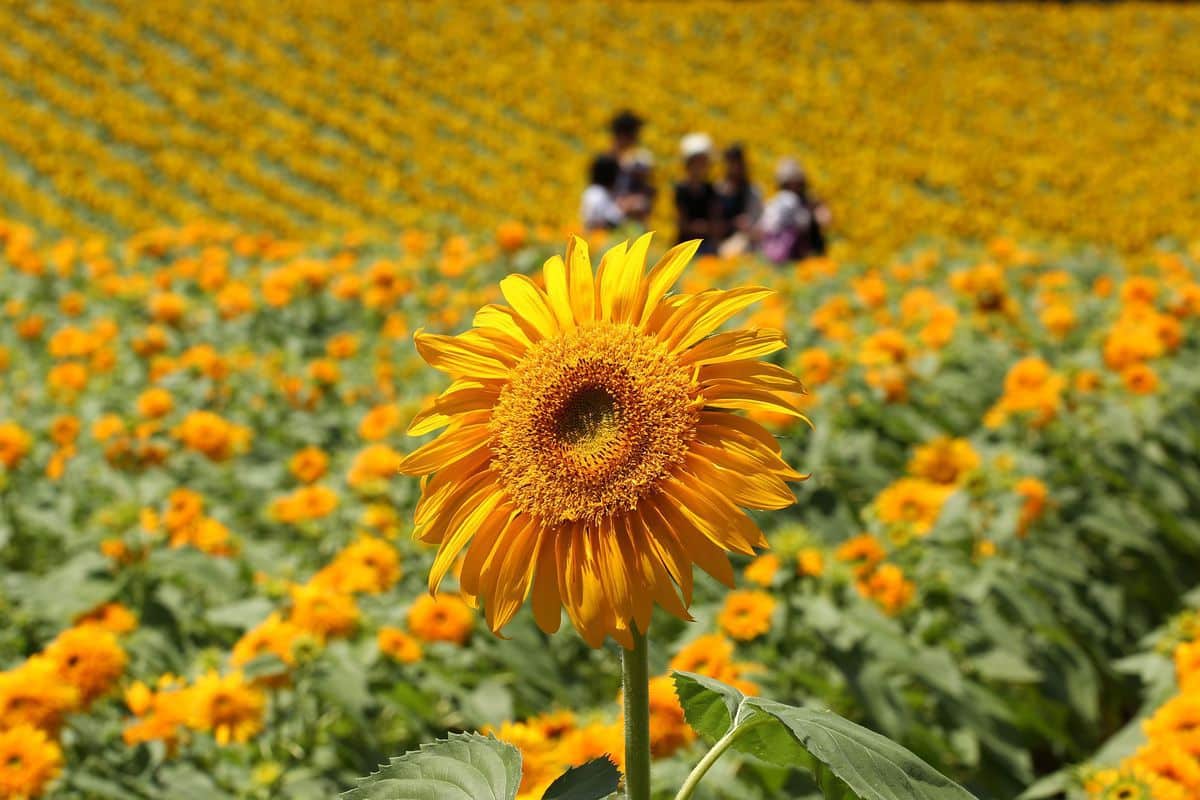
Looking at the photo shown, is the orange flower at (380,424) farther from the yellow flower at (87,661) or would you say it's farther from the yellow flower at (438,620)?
the yellow flower at (87,661)

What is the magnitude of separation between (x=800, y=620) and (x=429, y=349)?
5.27 ft

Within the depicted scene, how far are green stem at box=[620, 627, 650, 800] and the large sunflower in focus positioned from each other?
26 millimetres

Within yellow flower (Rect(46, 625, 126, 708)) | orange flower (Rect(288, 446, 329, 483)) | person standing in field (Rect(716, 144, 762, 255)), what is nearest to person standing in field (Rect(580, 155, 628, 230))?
person standing in field (Rect(716, 144, 762, 255))

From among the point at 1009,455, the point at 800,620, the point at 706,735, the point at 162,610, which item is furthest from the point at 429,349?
the point at 1009,455

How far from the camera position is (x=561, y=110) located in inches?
668

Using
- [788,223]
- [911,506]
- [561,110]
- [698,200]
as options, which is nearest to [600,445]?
[911,506]

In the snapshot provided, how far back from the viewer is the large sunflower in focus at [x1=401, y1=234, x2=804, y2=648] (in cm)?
113

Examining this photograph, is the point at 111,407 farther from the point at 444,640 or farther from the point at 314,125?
the point at 314,125

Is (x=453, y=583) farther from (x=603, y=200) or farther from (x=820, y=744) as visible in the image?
(x=603, y=200)

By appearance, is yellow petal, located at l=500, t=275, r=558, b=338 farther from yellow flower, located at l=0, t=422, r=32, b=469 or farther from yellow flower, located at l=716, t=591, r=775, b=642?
yellow flower, located at l=0, t=422, r=32, b=469

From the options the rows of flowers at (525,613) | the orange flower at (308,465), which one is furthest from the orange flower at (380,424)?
the orange flower at (308,465)

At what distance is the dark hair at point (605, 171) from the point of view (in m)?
8.07

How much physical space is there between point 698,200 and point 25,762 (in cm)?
687

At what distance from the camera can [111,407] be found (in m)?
4.06
